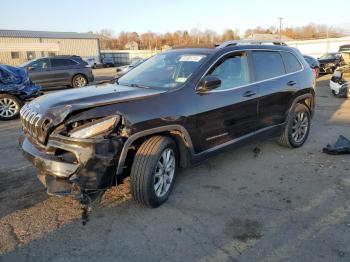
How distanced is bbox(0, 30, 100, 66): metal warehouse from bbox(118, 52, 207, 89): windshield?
40729 mm

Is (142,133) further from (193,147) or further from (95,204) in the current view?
(95,204)

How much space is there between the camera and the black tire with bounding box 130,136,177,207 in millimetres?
3496

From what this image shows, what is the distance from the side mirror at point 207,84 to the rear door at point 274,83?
1094 mm

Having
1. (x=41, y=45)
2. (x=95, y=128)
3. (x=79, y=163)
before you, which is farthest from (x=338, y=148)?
(x=41, y=45)

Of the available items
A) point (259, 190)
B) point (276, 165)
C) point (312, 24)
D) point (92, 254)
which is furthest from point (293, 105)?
point (312, 24)

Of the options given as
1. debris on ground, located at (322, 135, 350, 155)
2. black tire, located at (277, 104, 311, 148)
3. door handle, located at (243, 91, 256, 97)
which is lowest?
debris on ground, located at (322, 135, 350, 155)

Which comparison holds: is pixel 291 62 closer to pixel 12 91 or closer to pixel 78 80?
pixel 12 91

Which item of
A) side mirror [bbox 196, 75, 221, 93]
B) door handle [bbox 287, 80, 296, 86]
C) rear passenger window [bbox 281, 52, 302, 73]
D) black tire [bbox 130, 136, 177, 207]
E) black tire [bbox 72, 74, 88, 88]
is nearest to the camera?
black tire [bbox 130, 136, 177, 207]

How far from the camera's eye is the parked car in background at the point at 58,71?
50.3 feet

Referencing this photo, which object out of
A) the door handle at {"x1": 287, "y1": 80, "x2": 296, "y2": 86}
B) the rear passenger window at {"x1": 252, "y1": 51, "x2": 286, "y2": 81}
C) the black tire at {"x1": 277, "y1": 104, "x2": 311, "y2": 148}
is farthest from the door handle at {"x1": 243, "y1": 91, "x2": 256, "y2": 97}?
the black tire at {"x1": 277, "y1": 104, "x2": 311, "y2": 148}

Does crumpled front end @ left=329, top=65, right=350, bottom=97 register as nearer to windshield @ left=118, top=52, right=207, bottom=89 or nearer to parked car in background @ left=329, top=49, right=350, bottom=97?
parked car in background @ left=329, top=49, right=350, bottom=97

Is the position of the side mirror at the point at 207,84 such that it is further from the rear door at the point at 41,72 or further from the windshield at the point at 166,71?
the rear door at the point at 41,72

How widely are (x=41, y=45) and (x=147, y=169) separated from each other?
148 feet

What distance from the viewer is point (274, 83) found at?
5227mm
